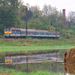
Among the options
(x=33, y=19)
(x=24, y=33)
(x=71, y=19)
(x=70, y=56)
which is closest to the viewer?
(x=70, y=56)

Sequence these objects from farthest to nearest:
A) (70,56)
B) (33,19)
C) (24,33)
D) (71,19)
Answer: (71,19) → (33,19) → (24,33) → (70,56)

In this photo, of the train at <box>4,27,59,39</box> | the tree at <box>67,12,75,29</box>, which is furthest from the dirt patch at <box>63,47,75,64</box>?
the tree at <box>67,12,75,29</box>

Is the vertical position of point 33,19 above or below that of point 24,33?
above

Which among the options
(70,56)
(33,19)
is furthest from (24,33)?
(70,56)

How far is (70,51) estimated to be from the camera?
15359 mm

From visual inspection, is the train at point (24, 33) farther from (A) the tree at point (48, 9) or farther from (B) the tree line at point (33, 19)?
(A) the tree at point (48, 9)

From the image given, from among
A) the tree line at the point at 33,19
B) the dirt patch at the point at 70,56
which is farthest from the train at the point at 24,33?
the dirt patch at the point at 70,56

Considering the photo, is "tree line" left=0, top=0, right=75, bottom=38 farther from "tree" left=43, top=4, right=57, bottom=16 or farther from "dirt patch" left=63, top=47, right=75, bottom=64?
"dirt patch" left=63, top=47, right=75, bottom=64

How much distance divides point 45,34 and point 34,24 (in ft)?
68.9

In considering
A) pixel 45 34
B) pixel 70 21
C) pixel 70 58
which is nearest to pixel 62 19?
pixel 70 21

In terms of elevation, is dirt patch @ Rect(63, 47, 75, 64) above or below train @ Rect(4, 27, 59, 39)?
above

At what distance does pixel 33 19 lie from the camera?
312ft

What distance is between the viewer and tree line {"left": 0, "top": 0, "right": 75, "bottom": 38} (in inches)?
2687

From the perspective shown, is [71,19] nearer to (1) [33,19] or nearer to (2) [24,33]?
(1) [33,19]
